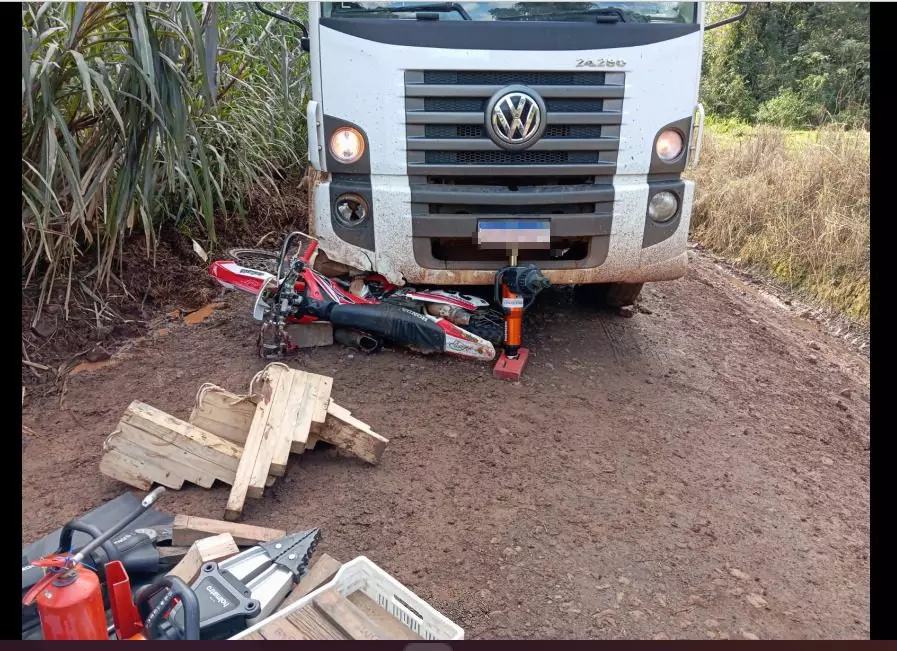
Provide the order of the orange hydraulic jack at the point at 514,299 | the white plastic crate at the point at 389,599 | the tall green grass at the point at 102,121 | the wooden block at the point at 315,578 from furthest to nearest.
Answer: the orange hydraulic jack at the point at 514,299 < the tall green grass at the point at 102,121 < the wooden block at the point at 315,578 < the white plastic crate at the point at 389,599

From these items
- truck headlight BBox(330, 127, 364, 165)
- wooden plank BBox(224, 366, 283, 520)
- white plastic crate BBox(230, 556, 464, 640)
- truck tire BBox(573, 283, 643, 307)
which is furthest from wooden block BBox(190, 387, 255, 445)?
truck tire BBox(573, 283, 643, 307)

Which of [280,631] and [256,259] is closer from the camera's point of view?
[280,631]

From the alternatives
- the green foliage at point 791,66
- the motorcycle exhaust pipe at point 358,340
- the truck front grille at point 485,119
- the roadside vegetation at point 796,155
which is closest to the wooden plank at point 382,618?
the motorcycle exhaust pipe at point 358,340

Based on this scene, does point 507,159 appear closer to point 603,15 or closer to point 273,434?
point 603,15

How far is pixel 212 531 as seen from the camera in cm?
265

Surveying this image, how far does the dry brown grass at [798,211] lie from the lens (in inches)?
235

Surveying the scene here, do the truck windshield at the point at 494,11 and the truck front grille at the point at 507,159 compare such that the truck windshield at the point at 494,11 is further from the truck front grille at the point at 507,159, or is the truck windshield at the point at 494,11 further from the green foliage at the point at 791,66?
the green foliage at the point at 791,66

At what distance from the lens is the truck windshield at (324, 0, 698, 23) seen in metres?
3.99

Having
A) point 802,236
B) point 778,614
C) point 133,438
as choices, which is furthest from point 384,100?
point 802,236

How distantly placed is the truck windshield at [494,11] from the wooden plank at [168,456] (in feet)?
8.06

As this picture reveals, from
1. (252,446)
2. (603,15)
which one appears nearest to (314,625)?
(252,446)

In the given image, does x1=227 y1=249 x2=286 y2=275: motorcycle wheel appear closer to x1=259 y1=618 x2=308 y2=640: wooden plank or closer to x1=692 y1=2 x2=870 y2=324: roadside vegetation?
x1=259 y1=618 x2=308 y2=640: wooden plank

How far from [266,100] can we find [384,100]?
341 cm

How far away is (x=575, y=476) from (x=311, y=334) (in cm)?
193
